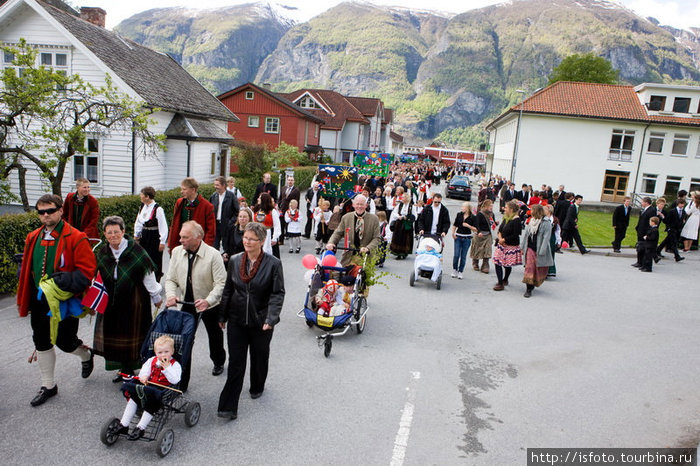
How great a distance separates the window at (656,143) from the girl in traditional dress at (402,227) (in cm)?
3152

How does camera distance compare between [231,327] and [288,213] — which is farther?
[288,213]

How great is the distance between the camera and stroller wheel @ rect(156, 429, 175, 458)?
4.36 meters

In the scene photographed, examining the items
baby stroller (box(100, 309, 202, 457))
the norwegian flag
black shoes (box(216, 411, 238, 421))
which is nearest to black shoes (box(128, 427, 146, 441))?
baby stroller (box(100, 309, 202, 457))

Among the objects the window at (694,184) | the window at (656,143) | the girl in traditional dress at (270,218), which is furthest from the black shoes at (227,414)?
the window at (694,184)

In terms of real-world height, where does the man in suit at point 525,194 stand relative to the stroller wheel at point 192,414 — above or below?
above

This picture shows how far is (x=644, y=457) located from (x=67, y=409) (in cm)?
558

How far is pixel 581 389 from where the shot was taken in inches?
252

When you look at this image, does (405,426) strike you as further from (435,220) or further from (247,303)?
(435,220)

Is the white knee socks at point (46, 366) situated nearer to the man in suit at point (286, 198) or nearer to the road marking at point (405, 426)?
the road marking at point (405, 426)

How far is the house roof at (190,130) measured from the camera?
2208cm

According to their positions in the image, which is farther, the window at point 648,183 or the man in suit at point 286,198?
the window at point 648,183

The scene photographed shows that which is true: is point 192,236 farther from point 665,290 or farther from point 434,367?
point 665,290

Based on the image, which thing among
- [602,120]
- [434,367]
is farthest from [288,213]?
[602,120]

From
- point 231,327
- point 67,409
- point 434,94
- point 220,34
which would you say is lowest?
point 67,409
